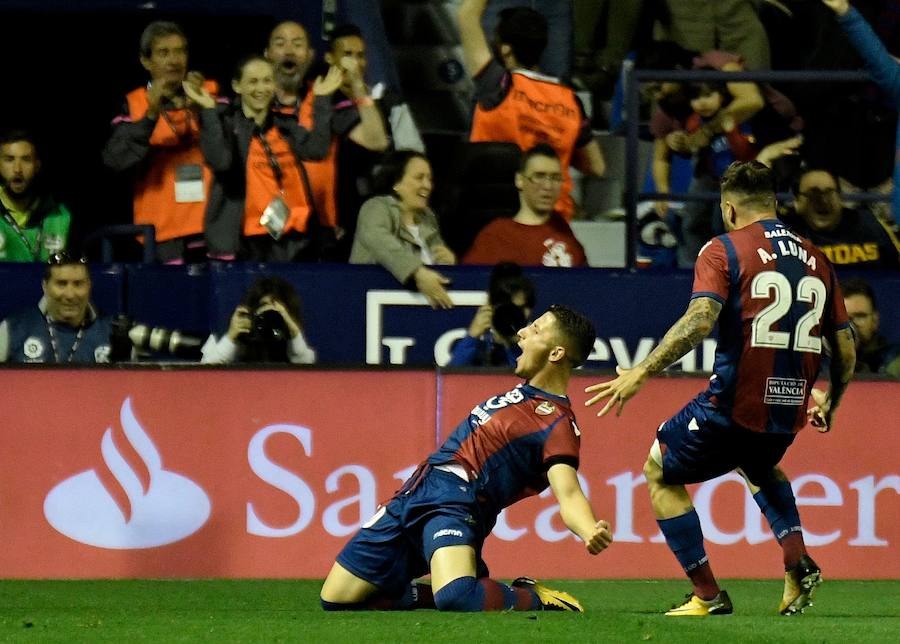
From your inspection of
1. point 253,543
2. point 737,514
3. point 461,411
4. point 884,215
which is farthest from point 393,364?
point 884,215

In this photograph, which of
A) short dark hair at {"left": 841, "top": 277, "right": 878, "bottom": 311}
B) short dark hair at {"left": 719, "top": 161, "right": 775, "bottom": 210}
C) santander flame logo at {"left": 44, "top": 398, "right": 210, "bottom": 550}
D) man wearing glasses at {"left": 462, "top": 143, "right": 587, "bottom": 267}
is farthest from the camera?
man wearing glasses at {"left": 462, "top": 143, "right": 587, "bottom": 267}

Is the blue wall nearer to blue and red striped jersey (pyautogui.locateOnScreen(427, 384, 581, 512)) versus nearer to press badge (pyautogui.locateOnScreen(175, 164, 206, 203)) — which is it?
press badge (pyautogui.locateOnScreen(175, 164, 206, 203))

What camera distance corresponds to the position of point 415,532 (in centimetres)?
805

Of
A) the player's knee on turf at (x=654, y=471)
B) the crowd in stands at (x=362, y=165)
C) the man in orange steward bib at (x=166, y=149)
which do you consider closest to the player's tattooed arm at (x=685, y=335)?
the player's knee on turf at (x=654, y=471)

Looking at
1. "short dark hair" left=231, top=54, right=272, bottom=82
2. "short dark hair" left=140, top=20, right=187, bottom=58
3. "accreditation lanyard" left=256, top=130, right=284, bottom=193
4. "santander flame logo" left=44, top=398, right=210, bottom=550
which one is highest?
"short dark hair" left=140, top=20, right=187, bottom=58

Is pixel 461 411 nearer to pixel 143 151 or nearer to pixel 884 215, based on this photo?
pixel 143 151

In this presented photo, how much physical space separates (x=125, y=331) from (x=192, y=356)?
1.65 ft

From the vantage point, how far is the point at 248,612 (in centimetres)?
816

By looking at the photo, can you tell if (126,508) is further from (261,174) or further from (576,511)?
(576,511)

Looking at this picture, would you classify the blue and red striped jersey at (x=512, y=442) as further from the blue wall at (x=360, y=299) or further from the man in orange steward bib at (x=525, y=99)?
the man in orange steward bib at (x=525, y=99)

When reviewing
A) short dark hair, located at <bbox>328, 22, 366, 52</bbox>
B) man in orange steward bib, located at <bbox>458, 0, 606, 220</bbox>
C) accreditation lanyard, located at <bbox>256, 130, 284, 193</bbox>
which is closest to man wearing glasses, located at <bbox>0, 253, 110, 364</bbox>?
accreditation lanyard, located at <bbox>256, 130, 284, 193</bbox>

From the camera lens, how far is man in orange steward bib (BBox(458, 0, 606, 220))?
11.8 metres

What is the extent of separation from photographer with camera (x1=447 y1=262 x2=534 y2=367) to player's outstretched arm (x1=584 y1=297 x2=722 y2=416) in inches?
127

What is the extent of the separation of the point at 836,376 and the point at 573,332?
3.65 ft
